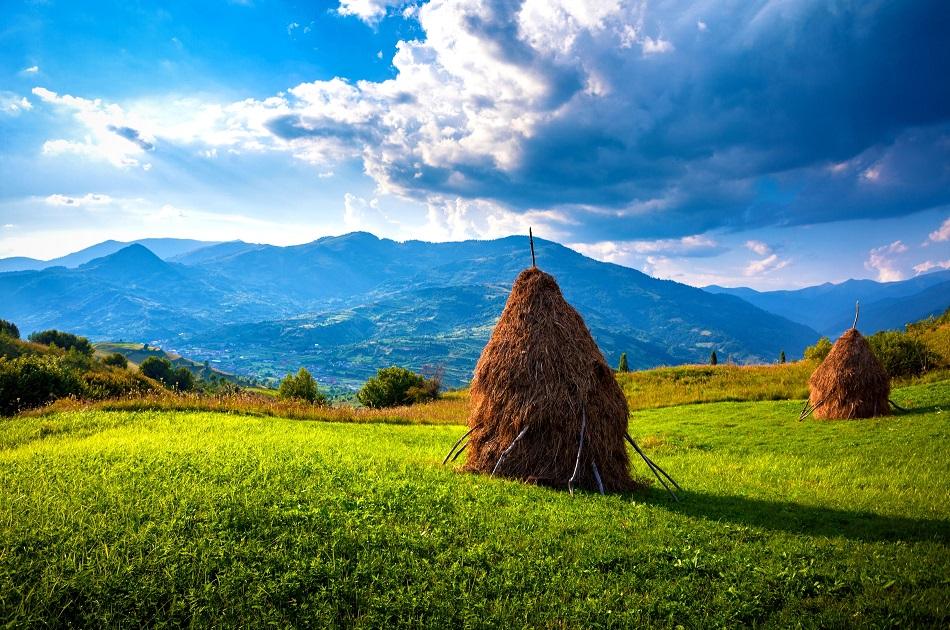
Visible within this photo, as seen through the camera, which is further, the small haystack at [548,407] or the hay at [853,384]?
the hay at [853,384]

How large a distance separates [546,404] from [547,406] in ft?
0.19

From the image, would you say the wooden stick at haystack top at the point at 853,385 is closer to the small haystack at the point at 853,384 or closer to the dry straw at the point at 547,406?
the small haystack at the point at 853,384

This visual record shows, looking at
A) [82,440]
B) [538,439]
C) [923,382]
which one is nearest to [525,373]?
[538,439]

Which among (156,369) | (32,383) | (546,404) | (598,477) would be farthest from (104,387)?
(156,369)

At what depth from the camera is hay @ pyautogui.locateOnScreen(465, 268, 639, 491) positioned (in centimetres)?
1214

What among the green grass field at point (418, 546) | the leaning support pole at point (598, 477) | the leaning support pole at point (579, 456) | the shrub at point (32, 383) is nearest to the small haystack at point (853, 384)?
the green grass field at point (418, 546)

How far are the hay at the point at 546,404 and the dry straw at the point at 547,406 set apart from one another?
3 cm

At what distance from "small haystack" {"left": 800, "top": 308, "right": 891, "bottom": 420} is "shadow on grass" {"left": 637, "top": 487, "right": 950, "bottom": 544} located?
1563 cm

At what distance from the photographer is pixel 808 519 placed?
32.9 ft

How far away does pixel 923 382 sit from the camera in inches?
1169

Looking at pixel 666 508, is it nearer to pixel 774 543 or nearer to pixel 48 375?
pixel 774 543

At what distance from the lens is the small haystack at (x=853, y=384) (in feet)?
74.1

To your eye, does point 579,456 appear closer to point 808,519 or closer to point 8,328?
point 808,519

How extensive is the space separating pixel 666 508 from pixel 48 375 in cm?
2652
